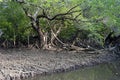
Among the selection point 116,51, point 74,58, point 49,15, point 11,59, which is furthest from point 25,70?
point 116,51

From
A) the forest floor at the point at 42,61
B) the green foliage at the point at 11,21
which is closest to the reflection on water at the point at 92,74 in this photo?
the forest floor at the point at 42,61

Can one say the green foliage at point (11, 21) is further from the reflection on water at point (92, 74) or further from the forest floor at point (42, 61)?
the reflection on water at point (92, 74)

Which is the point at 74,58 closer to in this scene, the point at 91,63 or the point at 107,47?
the point at 91,63

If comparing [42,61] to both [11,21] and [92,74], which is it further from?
[11,21]

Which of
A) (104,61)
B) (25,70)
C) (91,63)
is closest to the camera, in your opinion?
(25,70)

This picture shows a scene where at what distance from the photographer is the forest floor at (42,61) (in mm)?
12013

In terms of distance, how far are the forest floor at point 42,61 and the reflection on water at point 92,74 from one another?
293 mm

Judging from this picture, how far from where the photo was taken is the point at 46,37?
18547 millimetres

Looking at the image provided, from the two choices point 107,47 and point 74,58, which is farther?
point 107,47

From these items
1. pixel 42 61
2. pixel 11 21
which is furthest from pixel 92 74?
pixel 11 21

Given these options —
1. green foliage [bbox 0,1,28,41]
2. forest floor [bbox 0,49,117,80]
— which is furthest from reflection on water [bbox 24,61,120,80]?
green foliage [bbox 0,1,28,41]

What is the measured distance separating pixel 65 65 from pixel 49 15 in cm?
439

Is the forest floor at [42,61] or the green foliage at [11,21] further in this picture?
the green foliage at [11,21]

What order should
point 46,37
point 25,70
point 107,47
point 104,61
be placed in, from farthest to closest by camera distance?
point 107,47 → point 46,37 → point 104,61 → point 25,70
